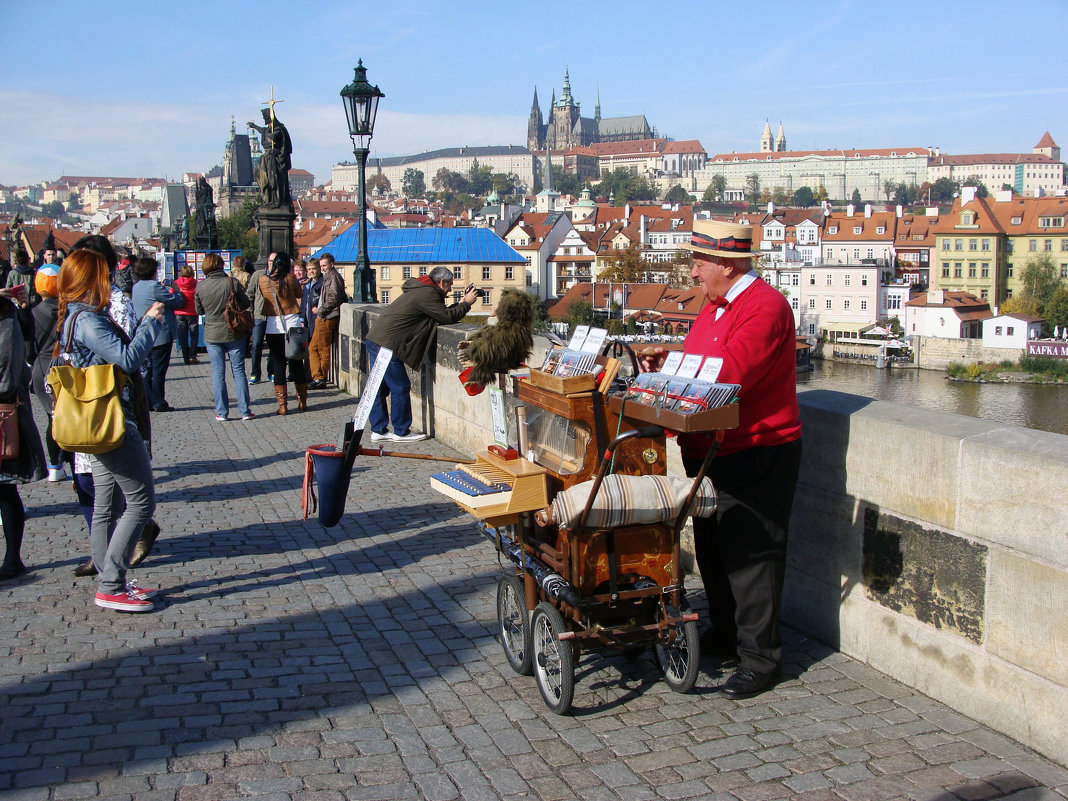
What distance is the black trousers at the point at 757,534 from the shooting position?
396cm

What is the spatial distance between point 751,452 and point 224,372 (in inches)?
330

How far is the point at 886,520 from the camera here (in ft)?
13.2

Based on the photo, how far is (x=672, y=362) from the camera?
3.80 meters

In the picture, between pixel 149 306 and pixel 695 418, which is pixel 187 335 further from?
pixel 695 418

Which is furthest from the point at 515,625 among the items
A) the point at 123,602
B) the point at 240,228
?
the point at 240,228

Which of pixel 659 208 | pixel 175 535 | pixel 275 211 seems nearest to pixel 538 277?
pixel 659 208

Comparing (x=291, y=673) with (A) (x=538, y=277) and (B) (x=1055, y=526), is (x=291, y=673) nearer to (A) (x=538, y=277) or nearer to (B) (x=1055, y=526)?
(B) (x=1055, y=526)

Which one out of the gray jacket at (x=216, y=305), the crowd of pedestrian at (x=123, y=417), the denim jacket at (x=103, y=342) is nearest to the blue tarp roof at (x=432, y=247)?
the gray jacket at (x=216, y=305)

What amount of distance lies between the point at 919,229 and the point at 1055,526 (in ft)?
364

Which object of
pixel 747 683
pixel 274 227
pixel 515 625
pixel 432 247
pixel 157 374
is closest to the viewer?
pixel 747 683

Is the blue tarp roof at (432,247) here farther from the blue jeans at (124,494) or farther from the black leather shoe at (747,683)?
the black leather shoe at (747,683)

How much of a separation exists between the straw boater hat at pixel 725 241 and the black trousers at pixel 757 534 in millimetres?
779

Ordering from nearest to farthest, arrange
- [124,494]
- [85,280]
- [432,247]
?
[85,280] < [124,494] < [432,247]

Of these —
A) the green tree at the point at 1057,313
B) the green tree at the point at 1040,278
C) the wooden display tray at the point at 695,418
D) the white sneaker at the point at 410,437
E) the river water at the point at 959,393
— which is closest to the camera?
the wooden display tray at the point at 695,418
